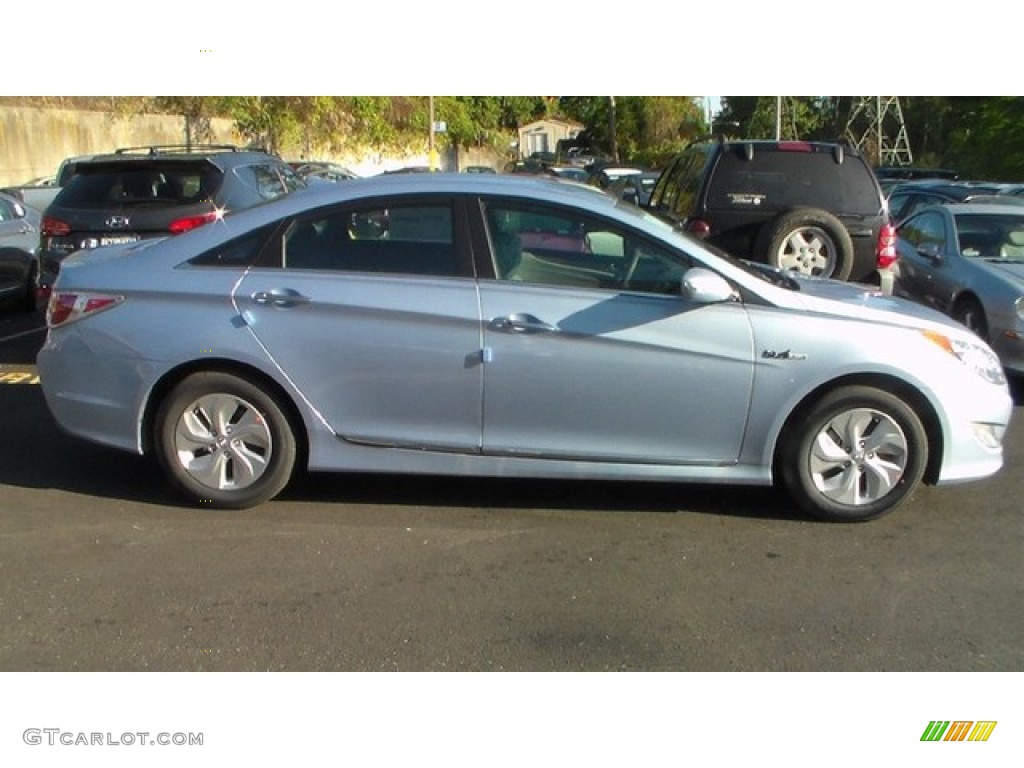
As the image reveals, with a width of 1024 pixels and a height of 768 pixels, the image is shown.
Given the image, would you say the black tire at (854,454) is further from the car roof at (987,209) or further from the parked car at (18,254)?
the parked car at (18,254)

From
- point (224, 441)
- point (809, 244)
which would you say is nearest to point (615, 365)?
point (224, 441)

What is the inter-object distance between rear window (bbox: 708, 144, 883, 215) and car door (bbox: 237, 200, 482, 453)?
13.8 ft

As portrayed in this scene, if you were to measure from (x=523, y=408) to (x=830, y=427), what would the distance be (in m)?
1.50

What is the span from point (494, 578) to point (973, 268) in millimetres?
6027

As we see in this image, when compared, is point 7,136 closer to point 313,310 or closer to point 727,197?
point 727,197

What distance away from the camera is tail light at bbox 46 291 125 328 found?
5090 mm

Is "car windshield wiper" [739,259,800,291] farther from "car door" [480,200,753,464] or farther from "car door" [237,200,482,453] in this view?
"car door" [237,200,482,453]

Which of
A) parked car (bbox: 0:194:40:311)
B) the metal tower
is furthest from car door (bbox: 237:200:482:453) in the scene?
the metal tower

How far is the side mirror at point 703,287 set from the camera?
15.6 ft

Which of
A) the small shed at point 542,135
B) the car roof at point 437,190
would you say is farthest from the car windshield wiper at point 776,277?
the small shed at point 542,135

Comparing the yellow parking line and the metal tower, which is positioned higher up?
the metal tower

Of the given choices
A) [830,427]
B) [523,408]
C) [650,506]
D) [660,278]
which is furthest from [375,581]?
[830,427]

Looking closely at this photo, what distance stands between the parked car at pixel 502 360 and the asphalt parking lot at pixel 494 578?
28 centimetres

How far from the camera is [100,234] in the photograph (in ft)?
27.2
